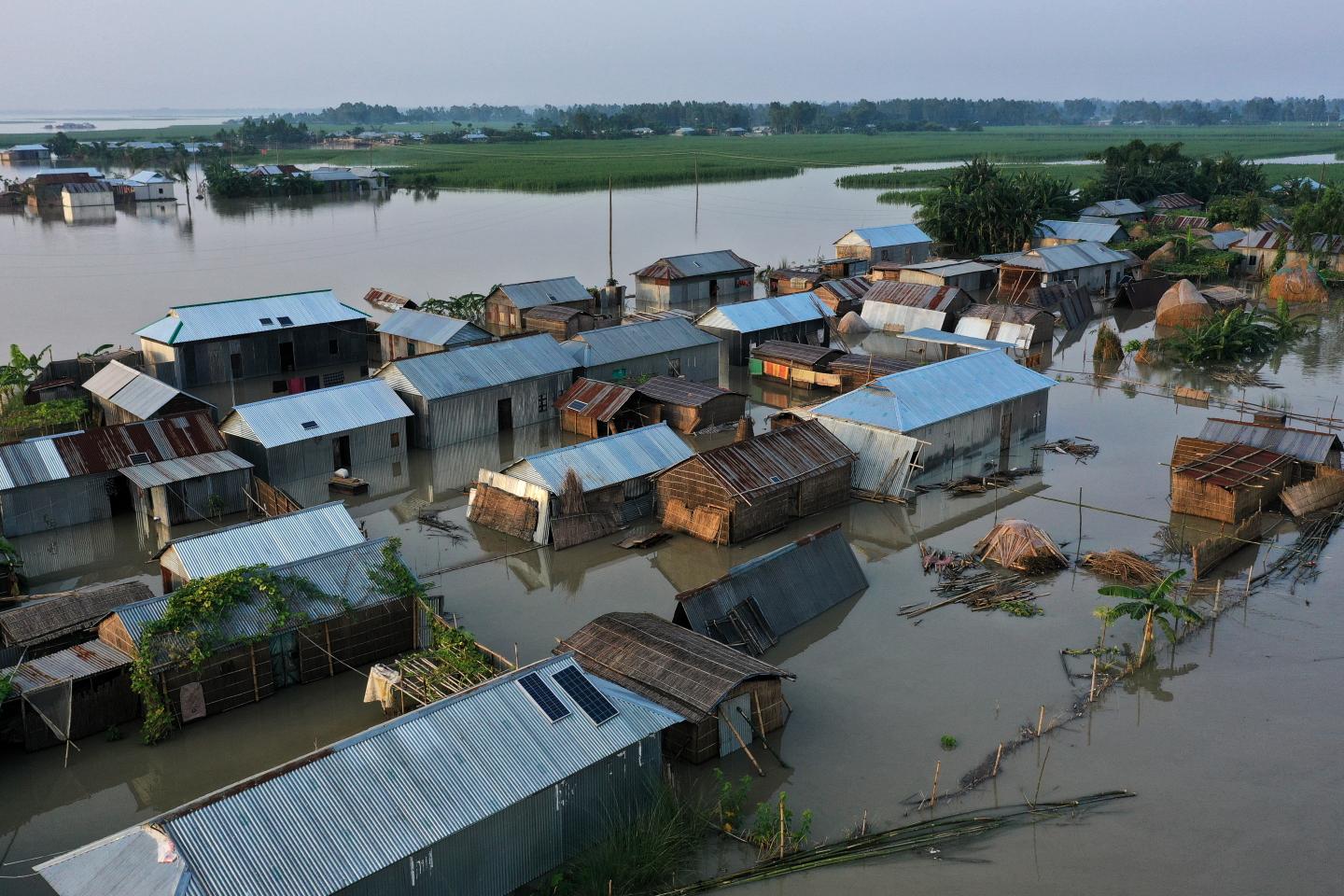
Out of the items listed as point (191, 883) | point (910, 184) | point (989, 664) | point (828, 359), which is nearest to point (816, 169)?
point (910, 184)

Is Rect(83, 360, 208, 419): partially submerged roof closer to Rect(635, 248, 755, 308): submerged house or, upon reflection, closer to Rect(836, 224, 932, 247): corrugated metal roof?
Rect(635, 248, 755, 308): submerged house

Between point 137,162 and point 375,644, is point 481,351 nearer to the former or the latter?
point 375,644

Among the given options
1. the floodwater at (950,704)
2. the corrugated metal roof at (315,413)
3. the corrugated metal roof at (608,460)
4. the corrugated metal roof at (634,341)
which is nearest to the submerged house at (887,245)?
the corrugated metal roof at (634,341)

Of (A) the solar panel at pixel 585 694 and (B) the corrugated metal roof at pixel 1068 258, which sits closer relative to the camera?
(A) the solar panel at pixel 585 694

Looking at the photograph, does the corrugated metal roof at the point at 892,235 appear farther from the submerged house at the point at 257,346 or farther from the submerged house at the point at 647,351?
the submerged house at the point at 257,346

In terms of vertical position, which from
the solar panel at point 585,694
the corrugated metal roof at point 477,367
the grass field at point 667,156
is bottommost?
the solar panel at point 585,694

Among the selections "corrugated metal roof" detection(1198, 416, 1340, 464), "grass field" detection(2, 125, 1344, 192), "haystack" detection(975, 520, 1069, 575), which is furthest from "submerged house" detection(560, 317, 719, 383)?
"grass field" detection(2, 125, 1344, 192)
